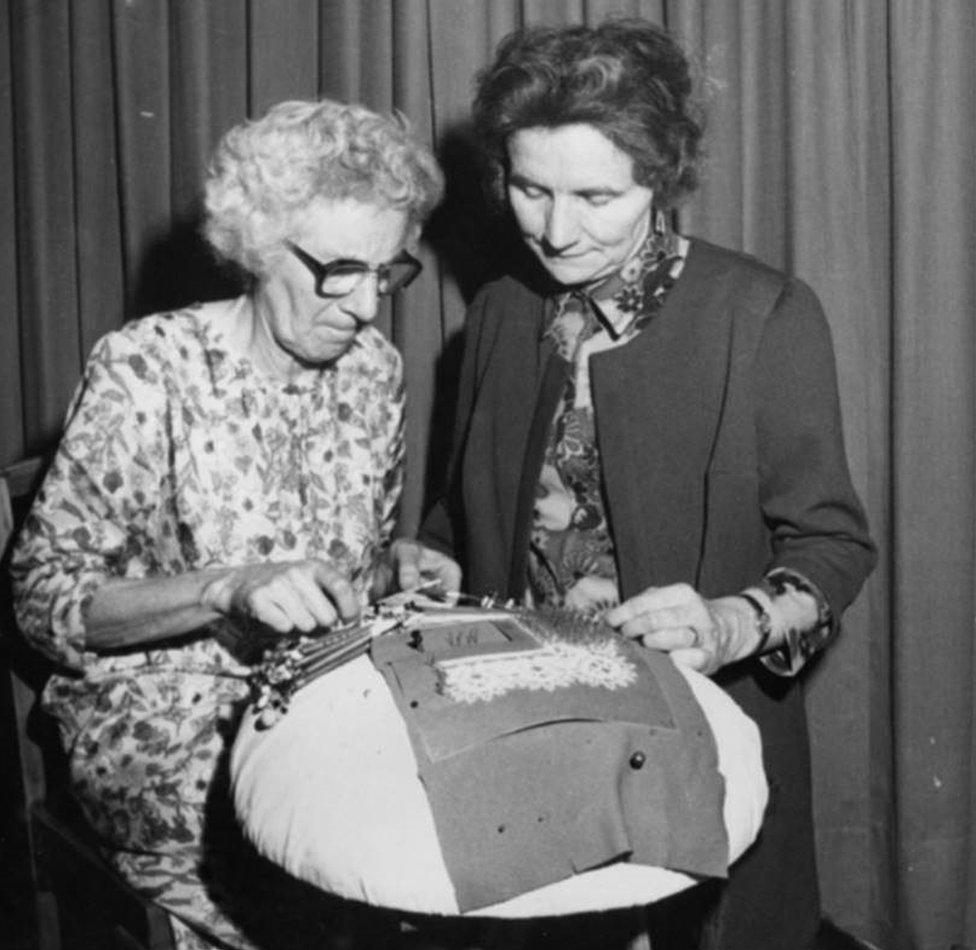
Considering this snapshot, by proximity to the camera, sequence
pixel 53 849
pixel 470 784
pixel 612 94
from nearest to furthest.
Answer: pixel 470 784
pixel 612 94
pixel 53 849

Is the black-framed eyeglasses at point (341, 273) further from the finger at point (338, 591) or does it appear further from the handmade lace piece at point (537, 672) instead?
the handmade lace piece at point (537, 672)

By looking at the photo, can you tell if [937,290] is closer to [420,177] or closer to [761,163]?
[761,163]

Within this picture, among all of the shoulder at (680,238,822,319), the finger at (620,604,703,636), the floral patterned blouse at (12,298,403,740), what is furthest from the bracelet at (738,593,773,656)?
the floral patterned blouse at (12,298,403,740)

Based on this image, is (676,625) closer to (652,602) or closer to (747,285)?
(652,602)

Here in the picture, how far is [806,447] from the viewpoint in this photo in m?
1.48

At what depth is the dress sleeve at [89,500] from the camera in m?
1.54

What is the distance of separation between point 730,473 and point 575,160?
1.38 ft

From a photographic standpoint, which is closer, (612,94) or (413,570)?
(612,94)

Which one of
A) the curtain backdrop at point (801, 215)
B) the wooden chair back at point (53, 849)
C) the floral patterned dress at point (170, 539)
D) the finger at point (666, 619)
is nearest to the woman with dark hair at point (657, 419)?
the finger at point (666, 619)

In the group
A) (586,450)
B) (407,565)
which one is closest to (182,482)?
(407,565)

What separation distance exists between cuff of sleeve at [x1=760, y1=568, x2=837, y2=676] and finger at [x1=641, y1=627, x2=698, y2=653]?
0.17 metres

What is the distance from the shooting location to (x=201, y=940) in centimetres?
154

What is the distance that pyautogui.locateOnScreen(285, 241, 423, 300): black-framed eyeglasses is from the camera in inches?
61.5

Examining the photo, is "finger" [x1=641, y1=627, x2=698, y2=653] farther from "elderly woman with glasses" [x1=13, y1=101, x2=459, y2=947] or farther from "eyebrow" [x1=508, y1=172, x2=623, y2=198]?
"eyebrow" [x1=508, y1=172, x2=623, y2=198]
